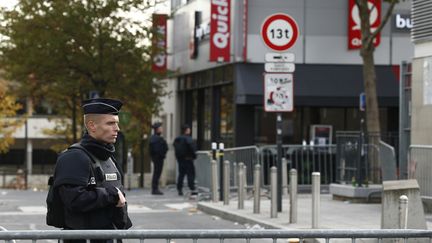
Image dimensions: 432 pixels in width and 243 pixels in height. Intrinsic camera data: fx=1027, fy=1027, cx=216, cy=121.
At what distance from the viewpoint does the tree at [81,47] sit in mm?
32156

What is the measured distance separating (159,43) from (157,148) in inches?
325

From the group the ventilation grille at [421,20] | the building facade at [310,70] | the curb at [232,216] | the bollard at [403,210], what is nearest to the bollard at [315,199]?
the curb at [232,216]

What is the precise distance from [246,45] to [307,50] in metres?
1.83

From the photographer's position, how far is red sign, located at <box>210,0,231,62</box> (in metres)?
29.1

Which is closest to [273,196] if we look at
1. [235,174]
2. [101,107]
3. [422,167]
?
[422,167]

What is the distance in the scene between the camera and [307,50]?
97.7ft

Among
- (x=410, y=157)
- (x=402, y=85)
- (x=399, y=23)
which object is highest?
(x=399, y=23)

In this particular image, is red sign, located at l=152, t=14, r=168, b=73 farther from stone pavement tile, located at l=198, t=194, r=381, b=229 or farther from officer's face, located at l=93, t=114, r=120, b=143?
officer's face, located at l=93, t=114, r=120, b=143

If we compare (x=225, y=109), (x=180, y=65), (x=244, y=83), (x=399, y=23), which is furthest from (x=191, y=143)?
(x=180, y=65)

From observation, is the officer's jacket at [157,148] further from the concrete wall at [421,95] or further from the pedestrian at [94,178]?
the pedestrian at [94,178]

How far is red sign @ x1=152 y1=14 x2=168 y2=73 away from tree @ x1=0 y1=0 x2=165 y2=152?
22cm

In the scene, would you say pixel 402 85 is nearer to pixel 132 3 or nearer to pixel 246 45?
pixel 246 45

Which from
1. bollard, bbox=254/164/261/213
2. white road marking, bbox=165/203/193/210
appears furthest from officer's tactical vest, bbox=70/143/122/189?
white road marking, bbox=165/203/193/210

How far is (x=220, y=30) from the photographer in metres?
29.1
